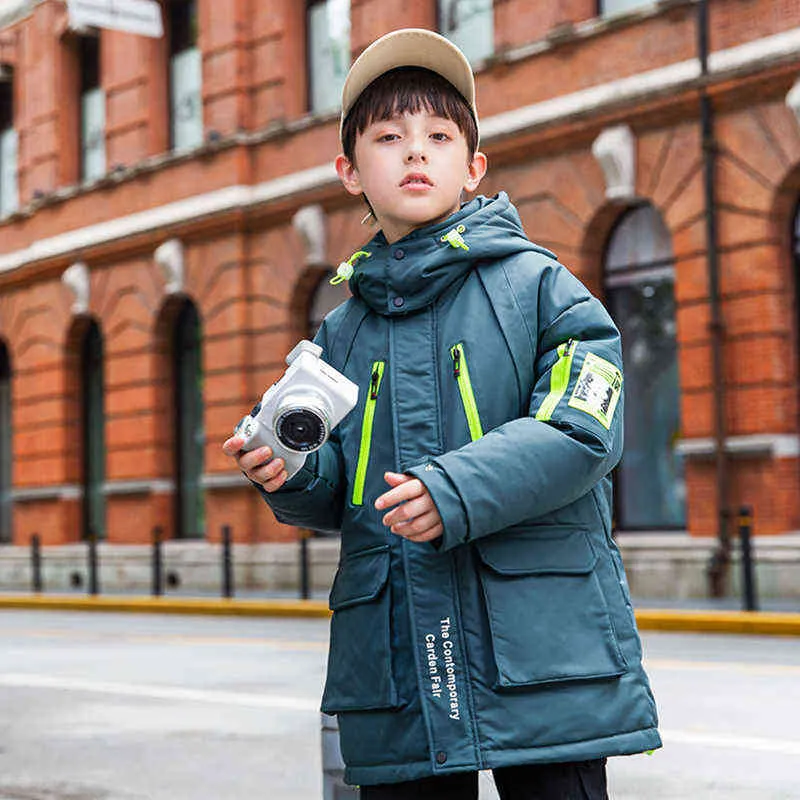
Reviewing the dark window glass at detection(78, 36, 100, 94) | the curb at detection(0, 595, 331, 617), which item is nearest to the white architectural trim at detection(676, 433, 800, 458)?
the curb at detection(0, 595, 331, 617)

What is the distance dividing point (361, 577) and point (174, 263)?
70.3ft

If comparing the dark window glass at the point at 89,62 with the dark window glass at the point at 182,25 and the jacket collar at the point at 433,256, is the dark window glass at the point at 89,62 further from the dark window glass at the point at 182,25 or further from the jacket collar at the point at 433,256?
the jacket collar at the point at 433,256

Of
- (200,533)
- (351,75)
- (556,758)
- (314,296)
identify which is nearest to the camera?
(556,758)

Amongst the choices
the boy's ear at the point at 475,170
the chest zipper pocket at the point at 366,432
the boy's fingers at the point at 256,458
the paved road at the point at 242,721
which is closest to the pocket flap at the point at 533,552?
the chest zipper pocket at the point at 366,432

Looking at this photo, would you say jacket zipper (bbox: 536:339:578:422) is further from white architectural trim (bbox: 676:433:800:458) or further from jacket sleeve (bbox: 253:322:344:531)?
white architectural trim (bbox: 676:433:800:458)

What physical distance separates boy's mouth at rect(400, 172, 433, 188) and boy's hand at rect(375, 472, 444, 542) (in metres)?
0.59

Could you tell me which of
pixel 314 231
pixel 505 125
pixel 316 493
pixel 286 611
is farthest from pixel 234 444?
pixel 314 231

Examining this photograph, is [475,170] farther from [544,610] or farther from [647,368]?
[647,368]

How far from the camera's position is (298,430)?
2.57m

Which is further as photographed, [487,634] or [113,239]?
[113,239]

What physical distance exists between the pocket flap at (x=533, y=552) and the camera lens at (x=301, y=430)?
0.31 metres

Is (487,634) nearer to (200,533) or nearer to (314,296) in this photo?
(314,296)

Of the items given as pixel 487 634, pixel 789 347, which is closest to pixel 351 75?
pixel 487 634

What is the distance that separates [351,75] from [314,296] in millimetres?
19295
